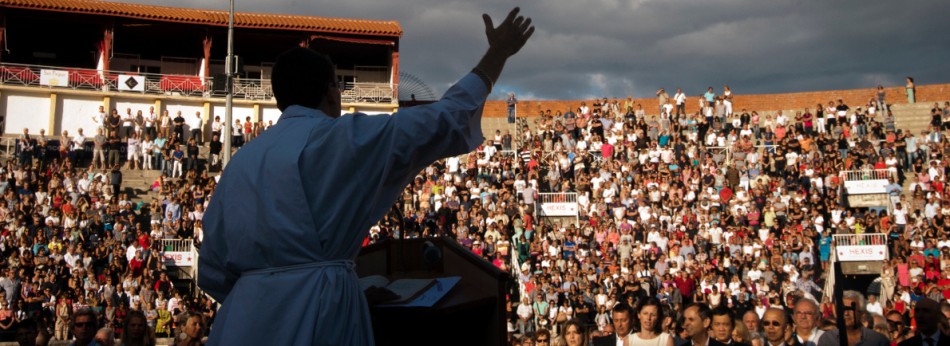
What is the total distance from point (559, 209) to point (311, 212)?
1961 centimetres

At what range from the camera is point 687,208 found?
69.0 feet

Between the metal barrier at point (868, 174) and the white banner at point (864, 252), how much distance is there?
2923 mm

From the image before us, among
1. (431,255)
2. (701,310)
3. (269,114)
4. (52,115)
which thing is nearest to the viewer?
(431,255)

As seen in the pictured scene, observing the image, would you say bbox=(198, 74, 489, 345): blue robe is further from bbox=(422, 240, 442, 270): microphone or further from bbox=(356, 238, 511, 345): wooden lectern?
bbox=(422, 240, 442, 270): microphone

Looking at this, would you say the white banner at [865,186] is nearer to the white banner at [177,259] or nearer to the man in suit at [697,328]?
the white banner at [177,259]

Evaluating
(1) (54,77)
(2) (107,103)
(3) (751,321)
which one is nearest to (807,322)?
(3) (751,321)

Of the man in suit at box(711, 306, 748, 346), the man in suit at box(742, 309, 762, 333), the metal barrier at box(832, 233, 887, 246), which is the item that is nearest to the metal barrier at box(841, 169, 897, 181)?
the metal barrier at box(832, 233, 887, 246)

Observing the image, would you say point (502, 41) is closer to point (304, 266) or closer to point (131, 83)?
point (304, 266)

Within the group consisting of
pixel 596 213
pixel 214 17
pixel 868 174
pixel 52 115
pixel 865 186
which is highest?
pixel 214 17

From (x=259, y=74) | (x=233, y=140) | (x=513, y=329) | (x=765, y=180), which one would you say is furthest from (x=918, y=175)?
(x=259, y=74)

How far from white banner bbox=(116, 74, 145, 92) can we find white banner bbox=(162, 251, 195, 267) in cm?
1122

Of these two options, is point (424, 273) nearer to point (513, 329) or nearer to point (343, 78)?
point (513, 329)

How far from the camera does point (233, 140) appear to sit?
24.8 meters

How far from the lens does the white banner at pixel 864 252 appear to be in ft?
62.7
